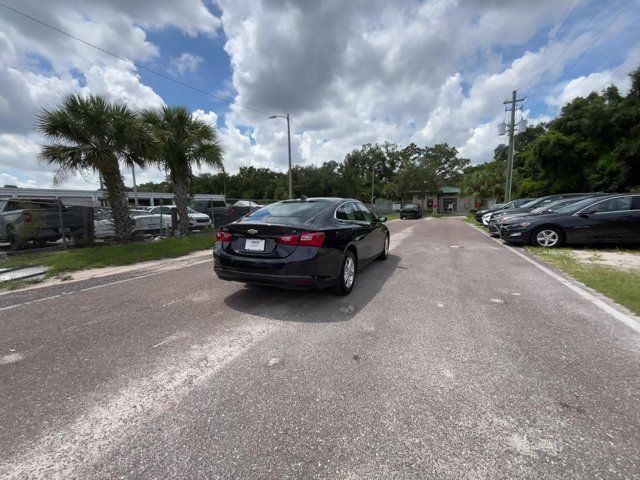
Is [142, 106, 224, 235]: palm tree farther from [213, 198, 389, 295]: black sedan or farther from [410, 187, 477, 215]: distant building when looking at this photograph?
[410, 187, 477, 215]: distant building

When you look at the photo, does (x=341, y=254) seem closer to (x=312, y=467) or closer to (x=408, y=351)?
(x=408, y=351)

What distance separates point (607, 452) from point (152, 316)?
14.3 ft

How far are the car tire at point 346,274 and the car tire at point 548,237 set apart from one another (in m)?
7.14

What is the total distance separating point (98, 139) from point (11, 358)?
8.20m

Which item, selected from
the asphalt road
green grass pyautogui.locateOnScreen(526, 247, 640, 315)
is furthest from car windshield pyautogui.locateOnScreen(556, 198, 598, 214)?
the asphalt road

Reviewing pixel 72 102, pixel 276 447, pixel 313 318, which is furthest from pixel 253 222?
pixel 72 102

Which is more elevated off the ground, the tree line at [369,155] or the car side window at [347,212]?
the tree line at [369,155]

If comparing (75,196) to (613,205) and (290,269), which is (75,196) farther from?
(613,205)

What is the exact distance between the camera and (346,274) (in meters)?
4.57

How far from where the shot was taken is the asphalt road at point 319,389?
1.70 metres

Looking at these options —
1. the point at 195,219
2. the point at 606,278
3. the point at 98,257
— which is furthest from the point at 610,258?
the point at 195,219

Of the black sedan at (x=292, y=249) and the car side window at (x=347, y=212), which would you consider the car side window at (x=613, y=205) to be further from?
the black sedan at (x=292, y=249)

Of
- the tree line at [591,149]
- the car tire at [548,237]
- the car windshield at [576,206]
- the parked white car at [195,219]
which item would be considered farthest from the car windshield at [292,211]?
the tree line at [591,149]

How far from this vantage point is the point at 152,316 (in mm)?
3852
